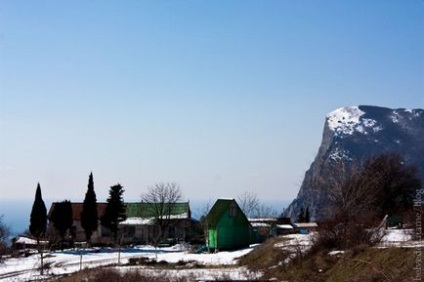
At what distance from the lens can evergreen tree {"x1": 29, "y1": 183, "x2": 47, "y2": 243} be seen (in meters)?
56.3

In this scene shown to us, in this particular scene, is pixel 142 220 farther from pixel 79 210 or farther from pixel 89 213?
pixel 89 213

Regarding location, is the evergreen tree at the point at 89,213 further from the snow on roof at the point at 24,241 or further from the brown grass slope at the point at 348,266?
the brown grass slope at the point at 348,266

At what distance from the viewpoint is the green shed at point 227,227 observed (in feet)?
152

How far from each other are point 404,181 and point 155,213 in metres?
29.2

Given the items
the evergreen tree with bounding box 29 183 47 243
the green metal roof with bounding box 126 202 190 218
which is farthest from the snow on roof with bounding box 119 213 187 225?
the evergreen tree with bounding box 29 183 47 243

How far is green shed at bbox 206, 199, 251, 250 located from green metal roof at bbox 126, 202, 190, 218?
66.6 feet

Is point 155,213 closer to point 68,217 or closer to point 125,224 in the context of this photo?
point 125,224

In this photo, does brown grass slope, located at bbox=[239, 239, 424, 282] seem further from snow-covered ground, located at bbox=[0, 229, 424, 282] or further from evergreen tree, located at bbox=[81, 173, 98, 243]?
evergreen tree, located at bbox=[81, 173, 98, 243]

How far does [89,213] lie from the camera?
2271 inches

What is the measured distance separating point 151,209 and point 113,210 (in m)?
9.68

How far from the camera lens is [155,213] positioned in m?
68.7

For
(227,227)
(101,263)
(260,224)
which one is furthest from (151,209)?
(101,263)

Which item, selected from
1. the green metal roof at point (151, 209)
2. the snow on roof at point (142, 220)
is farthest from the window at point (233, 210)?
the green metal roof at point (151, 209)

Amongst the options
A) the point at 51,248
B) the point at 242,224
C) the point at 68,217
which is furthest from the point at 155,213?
the point at 242,224
